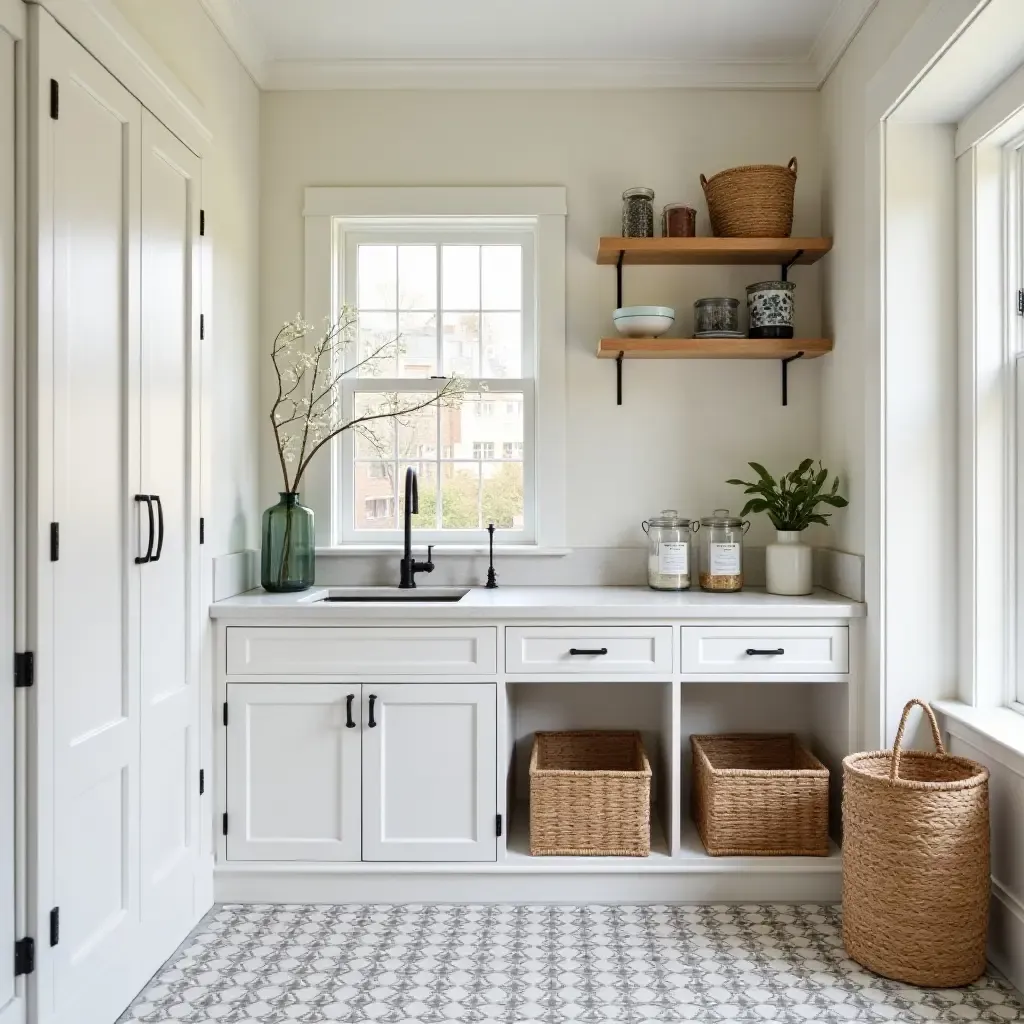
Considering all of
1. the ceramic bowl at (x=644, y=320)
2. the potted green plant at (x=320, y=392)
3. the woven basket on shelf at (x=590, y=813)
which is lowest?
the woven basket on shelf at (x=590, y=813)

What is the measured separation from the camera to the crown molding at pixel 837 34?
8.63 feet

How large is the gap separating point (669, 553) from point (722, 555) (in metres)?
0.18

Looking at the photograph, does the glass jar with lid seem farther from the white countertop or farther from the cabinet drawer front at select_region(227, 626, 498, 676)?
the cabinet drawer front at select_region(227, 626, 498, 676)

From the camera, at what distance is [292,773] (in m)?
2.58

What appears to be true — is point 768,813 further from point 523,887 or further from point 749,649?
point 523,887

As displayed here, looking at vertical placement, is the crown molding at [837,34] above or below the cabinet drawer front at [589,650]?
above

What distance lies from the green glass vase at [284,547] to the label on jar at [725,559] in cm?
142

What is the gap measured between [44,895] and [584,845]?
149 cm

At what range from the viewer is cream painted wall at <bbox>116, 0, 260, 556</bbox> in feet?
8.38

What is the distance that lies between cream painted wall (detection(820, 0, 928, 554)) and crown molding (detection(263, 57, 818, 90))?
0.84 feet

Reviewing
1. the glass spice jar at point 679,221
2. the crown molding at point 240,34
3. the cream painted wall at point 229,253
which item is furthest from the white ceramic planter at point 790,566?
the crown molding at point 240,34

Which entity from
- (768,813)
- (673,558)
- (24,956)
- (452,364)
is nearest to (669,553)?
(673,558)

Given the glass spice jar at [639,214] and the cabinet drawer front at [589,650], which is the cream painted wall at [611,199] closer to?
the glass spice jar at [639,214]

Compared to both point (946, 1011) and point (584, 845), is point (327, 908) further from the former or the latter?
point (946, 1011)
